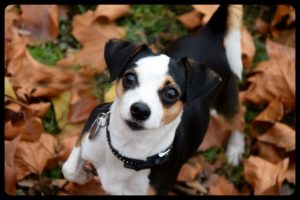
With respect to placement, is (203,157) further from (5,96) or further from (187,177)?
(5,96)

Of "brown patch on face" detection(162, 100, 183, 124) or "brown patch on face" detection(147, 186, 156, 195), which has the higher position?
"brown patch on face" detection(162, 100, 183, 124)

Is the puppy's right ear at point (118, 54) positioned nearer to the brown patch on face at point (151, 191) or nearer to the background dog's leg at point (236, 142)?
the brown patch on face at point (151, 191)

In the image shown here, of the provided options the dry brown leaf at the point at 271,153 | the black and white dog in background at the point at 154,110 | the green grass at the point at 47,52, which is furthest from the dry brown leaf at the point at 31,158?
the dry brown leaf at the point at 271,153

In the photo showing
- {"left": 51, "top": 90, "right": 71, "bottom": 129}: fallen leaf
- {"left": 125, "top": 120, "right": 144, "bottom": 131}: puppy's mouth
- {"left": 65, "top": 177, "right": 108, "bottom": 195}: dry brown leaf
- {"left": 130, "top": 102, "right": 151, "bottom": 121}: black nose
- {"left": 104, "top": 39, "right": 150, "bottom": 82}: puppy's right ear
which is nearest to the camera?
{"left": 130, "top": 102, "right": 151, "bottom": 121}: black nose

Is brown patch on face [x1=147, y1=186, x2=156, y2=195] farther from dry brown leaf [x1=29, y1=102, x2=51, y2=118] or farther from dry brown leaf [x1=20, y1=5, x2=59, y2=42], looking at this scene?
dry brown leaf [x1=20, y1=5, x2=59, y2=42]

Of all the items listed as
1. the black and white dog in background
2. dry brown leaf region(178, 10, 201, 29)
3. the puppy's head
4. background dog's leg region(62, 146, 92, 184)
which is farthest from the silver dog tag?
dry brown leaf region(178, 10, 201, 29)

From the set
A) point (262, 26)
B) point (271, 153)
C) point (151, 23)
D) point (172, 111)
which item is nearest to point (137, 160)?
point (172, 111)
